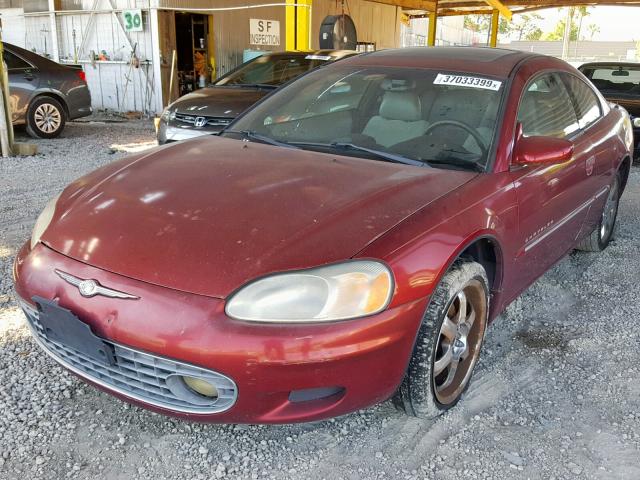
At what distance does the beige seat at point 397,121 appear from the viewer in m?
2.94

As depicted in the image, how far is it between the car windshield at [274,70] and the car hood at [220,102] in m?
0.30

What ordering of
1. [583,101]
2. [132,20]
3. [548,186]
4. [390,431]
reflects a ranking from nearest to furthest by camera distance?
[390,431], [548,186], [583,101], [132,20]

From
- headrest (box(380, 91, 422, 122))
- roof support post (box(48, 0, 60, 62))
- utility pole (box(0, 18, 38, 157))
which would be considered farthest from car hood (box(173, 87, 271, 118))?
roof support post (box(48, 0, 60, 62))

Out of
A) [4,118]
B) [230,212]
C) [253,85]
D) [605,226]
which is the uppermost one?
[253,85]

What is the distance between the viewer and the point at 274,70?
7691 mm

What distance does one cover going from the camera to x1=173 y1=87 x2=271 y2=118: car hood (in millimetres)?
6758

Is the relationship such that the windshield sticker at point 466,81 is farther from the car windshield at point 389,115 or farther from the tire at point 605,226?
the tire at point 605,226

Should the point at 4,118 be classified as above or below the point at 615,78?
below

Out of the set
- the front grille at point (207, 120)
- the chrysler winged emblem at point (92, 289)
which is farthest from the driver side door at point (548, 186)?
the front grille at point (207, 120)

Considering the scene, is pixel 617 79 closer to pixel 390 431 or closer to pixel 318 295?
pixel 390 431

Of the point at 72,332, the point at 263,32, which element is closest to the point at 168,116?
the point at 72,332

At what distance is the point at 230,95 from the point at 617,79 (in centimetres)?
582

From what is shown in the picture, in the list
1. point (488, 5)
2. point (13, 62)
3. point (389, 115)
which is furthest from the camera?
point (488, 5)

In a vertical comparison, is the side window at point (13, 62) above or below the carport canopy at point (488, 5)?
below
